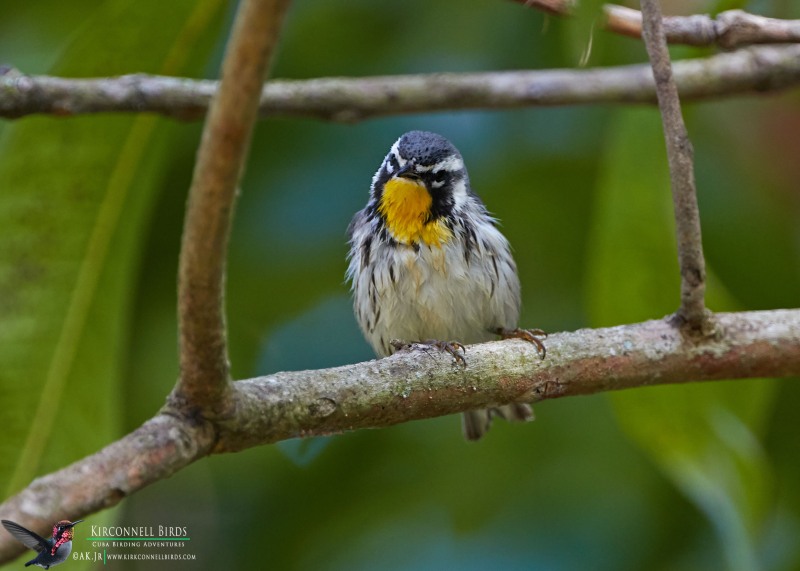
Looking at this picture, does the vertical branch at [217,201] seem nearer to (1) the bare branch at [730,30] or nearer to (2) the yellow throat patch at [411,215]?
(1) the bare branch at [730,30]

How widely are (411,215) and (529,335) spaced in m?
1.03

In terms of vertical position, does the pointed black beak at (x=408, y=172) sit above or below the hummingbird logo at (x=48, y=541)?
above

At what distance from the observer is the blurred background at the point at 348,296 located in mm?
3047

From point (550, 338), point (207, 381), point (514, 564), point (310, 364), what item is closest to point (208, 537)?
point (310, 364)

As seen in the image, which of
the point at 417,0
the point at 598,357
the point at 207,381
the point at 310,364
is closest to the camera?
the point at 207,381

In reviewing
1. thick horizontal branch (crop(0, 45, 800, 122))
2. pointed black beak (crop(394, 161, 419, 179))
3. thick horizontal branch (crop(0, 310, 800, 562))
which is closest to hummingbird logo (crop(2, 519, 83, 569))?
thick horizontal branch (crop(0, 310, 800, 562))

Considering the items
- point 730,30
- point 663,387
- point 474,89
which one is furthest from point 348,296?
point 730,30

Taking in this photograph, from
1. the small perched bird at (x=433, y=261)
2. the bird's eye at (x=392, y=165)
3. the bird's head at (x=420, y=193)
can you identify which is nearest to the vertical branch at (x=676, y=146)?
the small perched bird at (x=433, y=261)

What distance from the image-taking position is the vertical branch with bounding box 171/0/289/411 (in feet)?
4.30

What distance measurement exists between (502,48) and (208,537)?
7.83 ft

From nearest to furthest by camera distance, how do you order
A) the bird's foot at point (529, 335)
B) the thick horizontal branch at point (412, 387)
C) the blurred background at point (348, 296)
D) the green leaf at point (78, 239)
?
the thick horizontal branch at point (412, 387) < the bird's foot at point (529, 335) < the green leaf at point (78, 239) < the blurred background at point (348, 296)

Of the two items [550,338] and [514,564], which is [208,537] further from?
[550,338]

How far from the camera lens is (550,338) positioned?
245 cm

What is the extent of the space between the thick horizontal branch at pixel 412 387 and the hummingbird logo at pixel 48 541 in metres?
0.02
